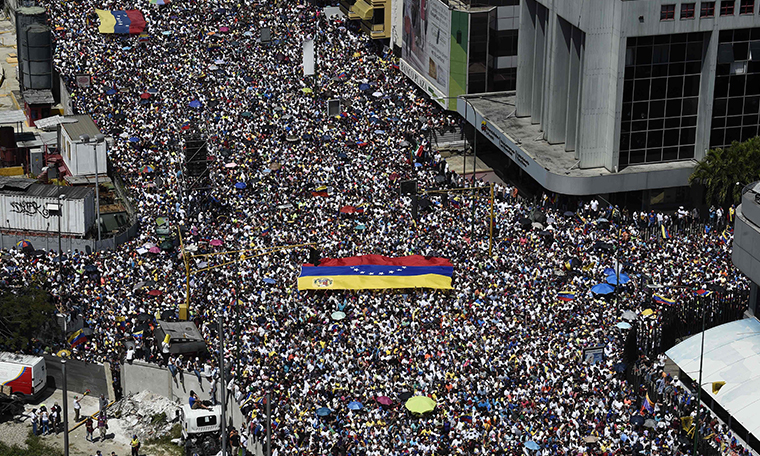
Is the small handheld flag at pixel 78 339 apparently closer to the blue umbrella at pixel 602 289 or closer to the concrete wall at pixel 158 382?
the concrete wall at pixel 158 382

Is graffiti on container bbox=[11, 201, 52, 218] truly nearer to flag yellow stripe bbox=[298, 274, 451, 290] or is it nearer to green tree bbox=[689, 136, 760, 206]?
flag yellow stripe bbox=[298, 274, 451, 290]

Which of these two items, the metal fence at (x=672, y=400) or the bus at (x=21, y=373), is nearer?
the metal fence at (x=672, y=400)

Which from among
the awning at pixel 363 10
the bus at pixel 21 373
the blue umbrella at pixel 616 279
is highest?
the awning at pixel 363 10

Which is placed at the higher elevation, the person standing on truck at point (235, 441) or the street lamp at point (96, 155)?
the street lamp at point (96, 155)

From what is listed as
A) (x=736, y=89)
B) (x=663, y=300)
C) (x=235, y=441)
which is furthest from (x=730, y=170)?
(x=235, y=441)

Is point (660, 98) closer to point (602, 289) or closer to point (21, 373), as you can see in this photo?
point (602, 289)

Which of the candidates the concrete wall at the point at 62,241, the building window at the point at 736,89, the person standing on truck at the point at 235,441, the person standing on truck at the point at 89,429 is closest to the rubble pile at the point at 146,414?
the person standing on truck at the point at 89,429

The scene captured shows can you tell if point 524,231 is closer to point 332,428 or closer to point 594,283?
point 594,283

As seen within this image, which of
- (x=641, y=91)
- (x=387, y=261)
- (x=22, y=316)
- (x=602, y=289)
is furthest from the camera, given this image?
(x=641, y=91)
